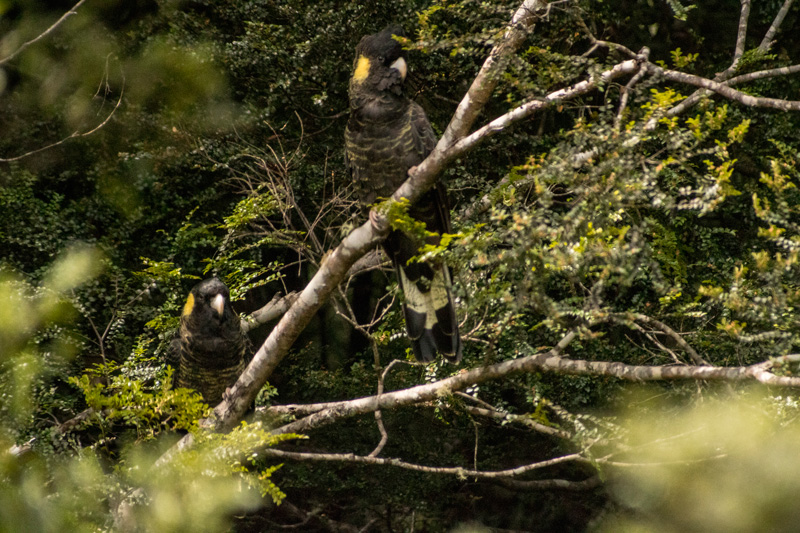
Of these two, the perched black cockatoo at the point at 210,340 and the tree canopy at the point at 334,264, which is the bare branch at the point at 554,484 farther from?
the perched black cockatoo at the point at 210,340

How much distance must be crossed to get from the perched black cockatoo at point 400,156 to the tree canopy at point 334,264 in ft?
0.37

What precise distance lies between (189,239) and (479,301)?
1.98 meters

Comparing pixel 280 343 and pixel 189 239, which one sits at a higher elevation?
pixel 189 239

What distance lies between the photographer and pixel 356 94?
227 cm

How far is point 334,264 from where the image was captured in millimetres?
1954

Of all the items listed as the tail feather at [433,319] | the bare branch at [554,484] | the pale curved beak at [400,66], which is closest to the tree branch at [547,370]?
the tail feather at [433,319]

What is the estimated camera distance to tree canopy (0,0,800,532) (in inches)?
82.8

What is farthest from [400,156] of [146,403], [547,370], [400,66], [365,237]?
[146,403]

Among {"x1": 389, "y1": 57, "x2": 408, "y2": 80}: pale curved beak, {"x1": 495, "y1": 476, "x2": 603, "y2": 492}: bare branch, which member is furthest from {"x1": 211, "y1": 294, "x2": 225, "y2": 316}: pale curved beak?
{"x1": 495, "y1": 476, "x2": 603, "y2": 492}: bare branch

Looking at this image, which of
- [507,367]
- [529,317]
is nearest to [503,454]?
[529,317]

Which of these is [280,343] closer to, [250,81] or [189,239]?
[189,239]

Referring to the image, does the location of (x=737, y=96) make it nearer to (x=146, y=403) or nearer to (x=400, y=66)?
(x=400, y=66)

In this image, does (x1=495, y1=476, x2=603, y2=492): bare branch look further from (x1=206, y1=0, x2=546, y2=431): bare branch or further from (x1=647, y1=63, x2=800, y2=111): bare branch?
(x1=647, y1=63, x2=800, y2=111): bare branch

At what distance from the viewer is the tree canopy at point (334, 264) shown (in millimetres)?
2104
